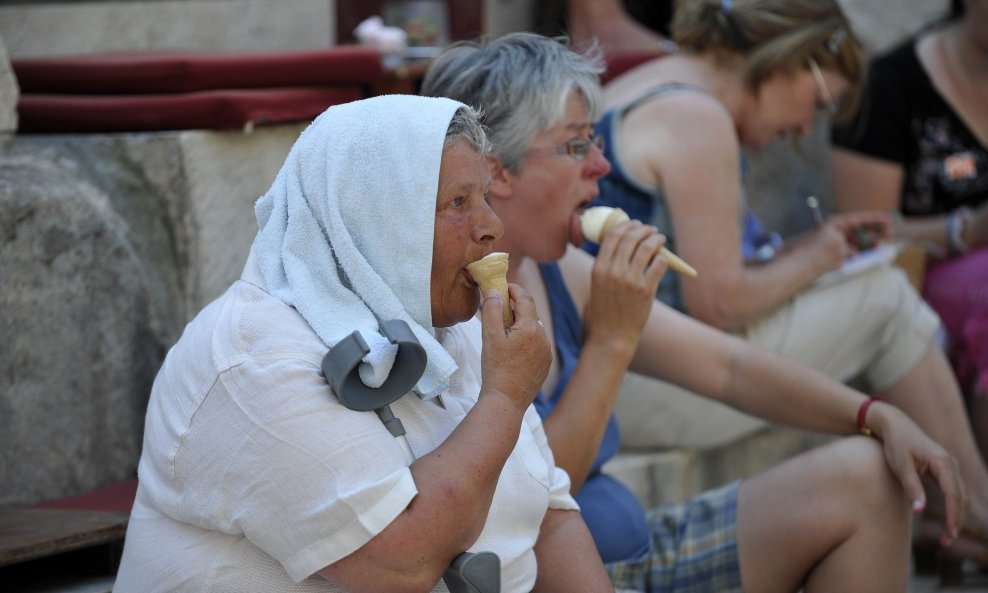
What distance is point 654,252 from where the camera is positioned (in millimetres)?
2734

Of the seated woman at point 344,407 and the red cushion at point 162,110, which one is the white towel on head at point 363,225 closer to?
the seated woman at point 344,407

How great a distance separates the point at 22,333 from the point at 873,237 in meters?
2.42

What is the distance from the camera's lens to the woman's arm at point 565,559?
7.50 feet

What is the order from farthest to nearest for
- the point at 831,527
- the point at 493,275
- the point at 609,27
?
the point at 609,27 < the point at 831,527 < the point at 493,275

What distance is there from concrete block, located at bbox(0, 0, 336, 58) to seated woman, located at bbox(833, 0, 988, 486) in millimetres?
1960

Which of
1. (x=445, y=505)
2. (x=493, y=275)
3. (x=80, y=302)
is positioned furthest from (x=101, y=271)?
(x=445, y=505)

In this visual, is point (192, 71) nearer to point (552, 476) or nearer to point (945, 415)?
point (552, 476)

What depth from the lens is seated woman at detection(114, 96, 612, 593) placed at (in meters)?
1.80

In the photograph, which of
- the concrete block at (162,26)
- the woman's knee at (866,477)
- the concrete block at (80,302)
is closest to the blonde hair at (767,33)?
the concrete block at (162,26)

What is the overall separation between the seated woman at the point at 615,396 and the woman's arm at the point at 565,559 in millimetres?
277

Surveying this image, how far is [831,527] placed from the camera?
259 centimetres

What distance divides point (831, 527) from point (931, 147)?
2357 millimetres

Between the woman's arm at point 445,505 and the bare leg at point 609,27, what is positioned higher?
the woman's arm at point 445,505

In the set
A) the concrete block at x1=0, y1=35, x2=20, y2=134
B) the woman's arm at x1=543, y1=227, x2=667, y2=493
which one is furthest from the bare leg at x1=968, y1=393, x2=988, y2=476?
the concrete block at x1=0, y1=35, x2=20, y2=134
